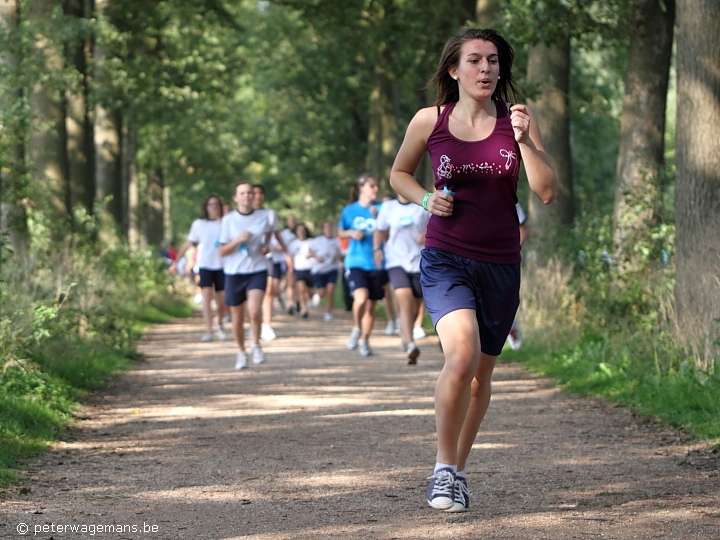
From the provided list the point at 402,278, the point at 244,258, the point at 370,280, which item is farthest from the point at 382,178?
the point at 244,258

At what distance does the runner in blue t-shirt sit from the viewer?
49.5ft

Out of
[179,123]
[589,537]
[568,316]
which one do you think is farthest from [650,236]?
[179,123]

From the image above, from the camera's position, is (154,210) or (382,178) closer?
(382,178)

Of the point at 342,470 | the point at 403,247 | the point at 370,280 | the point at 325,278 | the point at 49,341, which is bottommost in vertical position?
the point at 342,470

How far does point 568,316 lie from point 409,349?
209cm

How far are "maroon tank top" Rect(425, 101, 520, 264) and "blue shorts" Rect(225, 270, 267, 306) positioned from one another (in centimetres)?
761

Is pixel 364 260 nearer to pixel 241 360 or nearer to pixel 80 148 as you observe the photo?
pixel 241 360

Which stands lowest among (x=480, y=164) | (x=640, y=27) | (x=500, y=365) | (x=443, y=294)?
(x=500, y=365)

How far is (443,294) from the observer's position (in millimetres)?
5598

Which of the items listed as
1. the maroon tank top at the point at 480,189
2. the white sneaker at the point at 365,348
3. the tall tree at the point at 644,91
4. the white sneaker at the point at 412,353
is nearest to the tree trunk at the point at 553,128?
the tall tree at the point at 644,91

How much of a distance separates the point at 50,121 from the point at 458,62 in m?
13.4

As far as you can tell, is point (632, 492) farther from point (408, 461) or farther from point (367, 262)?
point (367, 262)

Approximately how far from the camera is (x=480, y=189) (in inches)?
220

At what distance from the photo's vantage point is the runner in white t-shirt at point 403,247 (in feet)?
44.5
